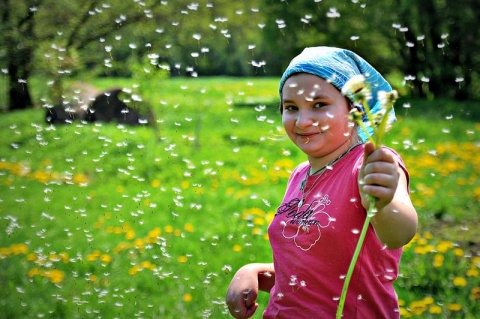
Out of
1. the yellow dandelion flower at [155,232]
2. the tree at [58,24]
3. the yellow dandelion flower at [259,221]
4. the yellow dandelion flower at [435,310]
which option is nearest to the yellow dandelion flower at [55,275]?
the yellow dandelion flower at [155,232]

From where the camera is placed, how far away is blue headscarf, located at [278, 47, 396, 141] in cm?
156

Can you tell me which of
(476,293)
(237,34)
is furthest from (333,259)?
(237,34)

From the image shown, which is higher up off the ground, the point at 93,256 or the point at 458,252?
the point at 458,252

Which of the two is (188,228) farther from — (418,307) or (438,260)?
(418,307)

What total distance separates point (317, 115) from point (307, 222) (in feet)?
0.83

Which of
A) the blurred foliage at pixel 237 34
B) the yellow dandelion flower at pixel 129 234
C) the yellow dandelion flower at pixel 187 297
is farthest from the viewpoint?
the blurred foliage at pixel 237 34

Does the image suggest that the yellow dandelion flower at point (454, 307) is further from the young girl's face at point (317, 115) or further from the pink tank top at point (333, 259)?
the young girl's face at point (317, 115)

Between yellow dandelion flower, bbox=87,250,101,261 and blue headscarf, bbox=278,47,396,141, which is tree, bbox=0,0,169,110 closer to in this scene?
yellow dandelion flower, bbox=87,250,101,261

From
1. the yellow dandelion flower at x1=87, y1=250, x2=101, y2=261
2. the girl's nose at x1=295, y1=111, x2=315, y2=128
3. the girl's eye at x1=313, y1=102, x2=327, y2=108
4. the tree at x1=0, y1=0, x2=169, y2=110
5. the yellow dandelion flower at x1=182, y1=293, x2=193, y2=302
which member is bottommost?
the tree at x1=0, y1=0, x2=169, y2=110

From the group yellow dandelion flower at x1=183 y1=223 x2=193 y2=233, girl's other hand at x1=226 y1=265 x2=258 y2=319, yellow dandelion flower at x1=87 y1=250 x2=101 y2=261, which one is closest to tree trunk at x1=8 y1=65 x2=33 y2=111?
yellow dandelion flower at x1=183 y1=223 x2=193 y2=233

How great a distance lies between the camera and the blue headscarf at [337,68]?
5.13ft

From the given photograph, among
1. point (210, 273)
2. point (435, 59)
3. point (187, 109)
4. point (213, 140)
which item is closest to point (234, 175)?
point (213, 140)

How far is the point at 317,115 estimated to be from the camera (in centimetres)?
156

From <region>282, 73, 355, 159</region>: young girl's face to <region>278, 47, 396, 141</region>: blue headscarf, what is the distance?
0.06 feet
